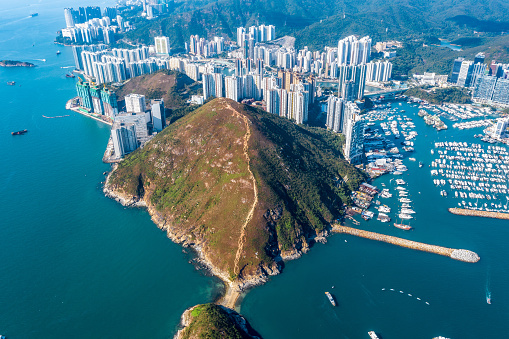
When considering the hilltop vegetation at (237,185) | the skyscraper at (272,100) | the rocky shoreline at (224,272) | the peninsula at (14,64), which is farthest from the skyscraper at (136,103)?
the peninsula at (14,64)

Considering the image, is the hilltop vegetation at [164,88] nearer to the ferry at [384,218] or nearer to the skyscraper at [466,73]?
the ferry at [384,218]

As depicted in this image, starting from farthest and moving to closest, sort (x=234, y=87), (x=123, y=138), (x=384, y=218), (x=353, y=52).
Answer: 1. (x=353, y=52)
2. (x=234, y=87)
3. (x=123, y=138)
4. (x=384, y=218)

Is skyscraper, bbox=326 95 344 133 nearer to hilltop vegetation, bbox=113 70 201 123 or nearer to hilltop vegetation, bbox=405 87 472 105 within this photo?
hilltop vegetation, bbox=113 70 201 123

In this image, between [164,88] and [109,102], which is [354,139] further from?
[164,88]

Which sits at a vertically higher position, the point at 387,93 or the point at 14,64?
the point at 14,64

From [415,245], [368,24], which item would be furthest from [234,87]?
[368,24]
